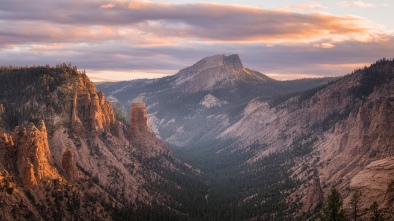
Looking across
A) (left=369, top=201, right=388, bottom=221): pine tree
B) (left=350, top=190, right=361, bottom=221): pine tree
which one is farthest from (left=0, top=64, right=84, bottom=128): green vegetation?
(left=369, top=201, right=388, bottom=221): pine tree

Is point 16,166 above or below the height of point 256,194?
above

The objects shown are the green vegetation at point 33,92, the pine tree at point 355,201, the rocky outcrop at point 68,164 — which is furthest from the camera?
the green vegetation at point 33,92

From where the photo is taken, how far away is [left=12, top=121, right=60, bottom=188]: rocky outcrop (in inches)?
4251

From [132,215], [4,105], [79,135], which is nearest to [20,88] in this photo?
[4,105]

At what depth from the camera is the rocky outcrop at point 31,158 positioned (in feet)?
354

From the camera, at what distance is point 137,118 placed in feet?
643

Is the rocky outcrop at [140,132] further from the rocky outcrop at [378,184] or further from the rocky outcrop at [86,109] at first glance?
the rocky outcrop at [378,184]

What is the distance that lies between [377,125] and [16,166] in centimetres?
9607

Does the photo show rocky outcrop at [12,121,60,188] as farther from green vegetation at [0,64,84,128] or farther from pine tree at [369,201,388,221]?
pine tree at [369,201,388,221]

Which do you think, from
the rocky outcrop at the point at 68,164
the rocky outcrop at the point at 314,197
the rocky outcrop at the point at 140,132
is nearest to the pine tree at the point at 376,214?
the rocky outcrop at the point at 314,197

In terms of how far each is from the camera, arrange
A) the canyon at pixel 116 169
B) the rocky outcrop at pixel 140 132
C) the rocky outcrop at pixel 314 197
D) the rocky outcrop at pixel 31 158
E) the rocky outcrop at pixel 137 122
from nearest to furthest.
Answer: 1. the rocky outcrop at pixel 31 158
2. the canyon at pixel 116 169
3. the rocky outcrop at pixel 314 197
4. the rocky outcrop at pixel 140 132
5. the rocky outcrop at pixel 137 122

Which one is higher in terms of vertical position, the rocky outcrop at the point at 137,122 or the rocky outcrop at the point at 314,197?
the rocky outcrop at the point at 137,122

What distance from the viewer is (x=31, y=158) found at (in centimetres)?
10988

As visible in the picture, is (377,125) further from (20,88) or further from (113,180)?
(20,88)
